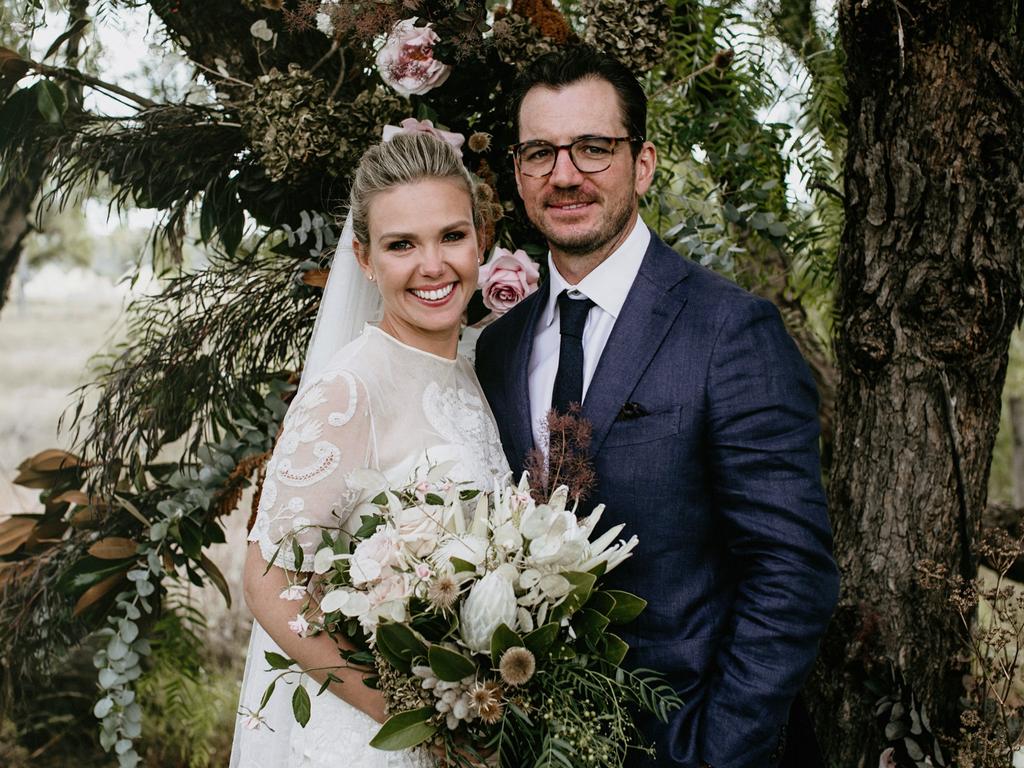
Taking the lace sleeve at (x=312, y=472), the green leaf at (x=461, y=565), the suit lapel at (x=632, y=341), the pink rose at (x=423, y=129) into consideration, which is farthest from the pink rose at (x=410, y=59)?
the green leaf at (x=461, y=565)

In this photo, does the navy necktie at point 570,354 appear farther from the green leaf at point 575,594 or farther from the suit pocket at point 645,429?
the green leaf at point 575,594

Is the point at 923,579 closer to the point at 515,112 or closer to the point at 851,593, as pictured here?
the point at 851,593

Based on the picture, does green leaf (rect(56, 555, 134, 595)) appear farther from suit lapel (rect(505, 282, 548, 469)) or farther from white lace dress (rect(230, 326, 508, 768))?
suit lapel (rect(505, 282, 548, 469))

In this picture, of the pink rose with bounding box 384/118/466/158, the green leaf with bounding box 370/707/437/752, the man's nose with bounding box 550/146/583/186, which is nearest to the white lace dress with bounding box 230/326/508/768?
the green leaf with bounding box 370/707/437/752

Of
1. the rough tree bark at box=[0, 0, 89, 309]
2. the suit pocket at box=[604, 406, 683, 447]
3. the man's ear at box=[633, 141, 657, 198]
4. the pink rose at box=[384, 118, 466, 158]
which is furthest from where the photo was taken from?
the rough tree bark at box=[0, 0, 89, 309]

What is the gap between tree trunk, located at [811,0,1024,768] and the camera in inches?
97.2

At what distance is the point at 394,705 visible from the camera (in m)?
1.53

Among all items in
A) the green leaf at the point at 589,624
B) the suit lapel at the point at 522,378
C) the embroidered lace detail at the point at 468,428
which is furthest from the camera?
the suit lapel at the point at 522,378

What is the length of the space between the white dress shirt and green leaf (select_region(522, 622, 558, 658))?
636mm

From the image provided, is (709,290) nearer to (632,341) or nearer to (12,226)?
(632,341)

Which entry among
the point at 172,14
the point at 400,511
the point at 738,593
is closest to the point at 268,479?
the point at 400,511

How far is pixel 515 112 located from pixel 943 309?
1370 mm

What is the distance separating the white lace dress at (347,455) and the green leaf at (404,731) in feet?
1.17

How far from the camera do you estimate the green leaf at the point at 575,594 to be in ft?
4.94
